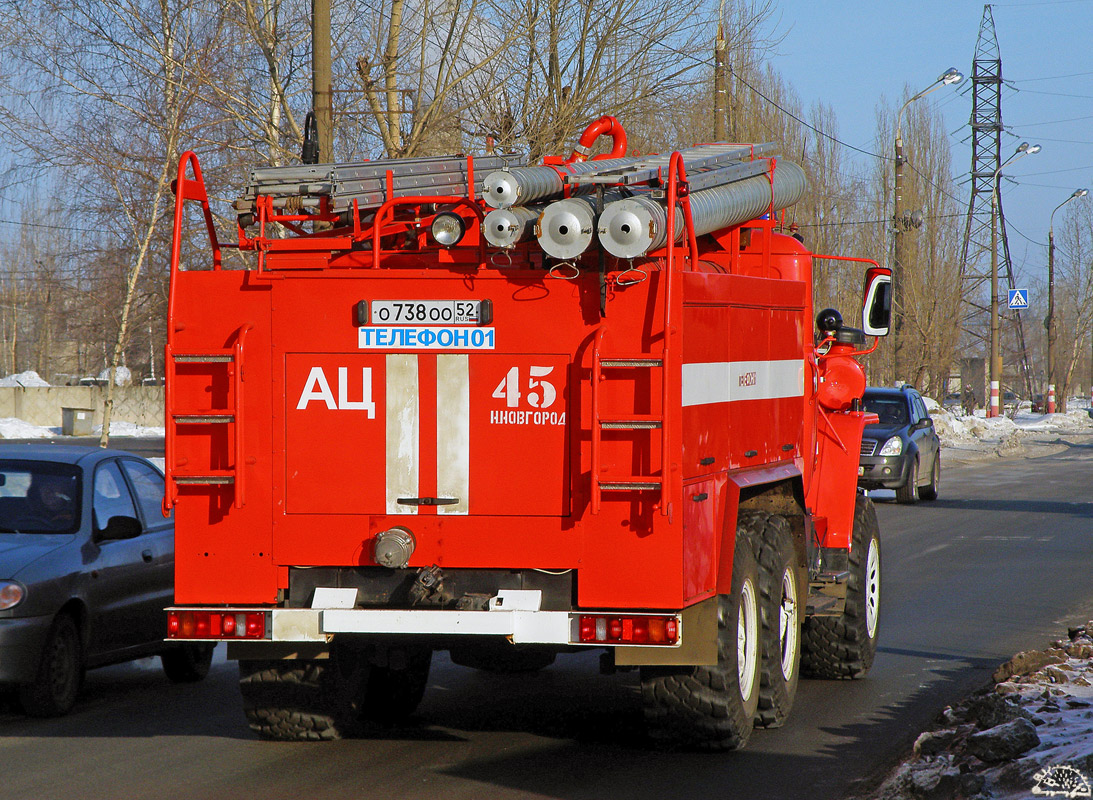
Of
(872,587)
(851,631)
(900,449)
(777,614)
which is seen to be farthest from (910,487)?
(777,614)

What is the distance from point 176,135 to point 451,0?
4.17 meters

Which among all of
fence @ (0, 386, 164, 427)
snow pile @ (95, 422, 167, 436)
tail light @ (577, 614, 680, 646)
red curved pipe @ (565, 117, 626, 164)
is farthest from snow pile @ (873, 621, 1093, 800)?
fence @ (0, 386, 164, 427)

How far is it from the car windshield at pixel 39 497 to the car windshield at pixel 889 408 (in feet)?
55.6

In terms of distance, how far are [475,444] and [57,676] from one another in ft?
10.6

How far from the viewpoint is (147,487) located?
901cm

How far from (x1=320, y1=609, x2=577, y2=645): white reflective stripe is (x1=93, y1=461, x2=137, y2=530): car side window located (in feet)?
10.1

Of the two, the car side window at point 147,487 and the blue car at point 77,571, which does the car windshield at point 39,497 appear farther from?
the car side window at point 147,487

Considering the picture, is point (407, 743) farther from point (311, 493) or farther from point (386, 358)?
point (386, 358)

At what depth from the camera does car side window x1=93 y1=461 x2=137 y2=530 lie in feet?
27.4

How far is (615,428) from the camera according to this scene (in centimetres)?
586

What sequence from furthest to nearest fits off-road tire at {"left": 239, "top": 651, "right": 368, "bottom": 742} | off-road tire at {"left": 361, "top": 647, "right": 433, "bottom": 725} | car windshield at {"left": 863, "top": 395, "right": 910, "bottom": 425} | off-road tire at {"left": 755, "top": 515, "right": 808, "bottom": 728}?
car windshield at {"left": 863, "top": 395, "right": 910, "bottom": 425}
off-road tire at {"left": 361, "top": 647, "right": 433, "bottom": 725}
off-road tire at {"left": 755, "top": 515, "right": 808, "bottom": 728}
off-road tire at {"left": 239, "top": 651, "right": 368, "bottom": 742}

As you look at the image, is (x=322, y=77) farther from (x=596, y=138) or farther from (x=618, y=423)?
(x=618, y=423)

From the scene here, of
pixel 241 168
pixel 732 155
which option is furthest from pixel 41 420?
pixel 732 155

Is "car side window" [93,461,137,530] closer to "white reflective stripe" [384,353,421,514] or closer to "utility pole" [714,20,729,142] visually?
"white reflective stripe" [384,353,421,514]
